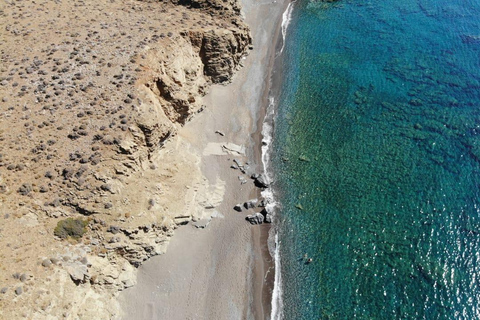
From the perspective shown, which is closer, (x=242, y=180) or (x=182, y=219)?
(x=182, y=219)

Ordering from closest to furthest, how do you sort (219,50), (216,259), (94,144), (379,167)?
(94,144)
(216,259)
(379,167)
(219,50)

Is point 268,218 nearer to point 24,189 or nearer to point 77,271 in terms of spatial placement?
point 77,271

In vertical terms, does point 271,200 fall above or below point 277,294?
above

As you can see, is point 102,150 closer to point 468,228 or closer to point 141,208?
point 141,208

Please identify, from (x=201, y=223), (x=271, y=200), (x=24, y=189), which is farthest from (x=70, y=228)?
(x=271, y=200)

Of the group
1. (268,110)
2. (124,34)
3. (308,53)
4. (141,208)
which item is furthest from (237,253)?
(308,53)

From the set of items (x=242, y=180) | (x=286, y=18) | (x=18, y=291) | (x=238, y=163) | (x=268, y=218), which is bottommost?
(x=18, y=291)
